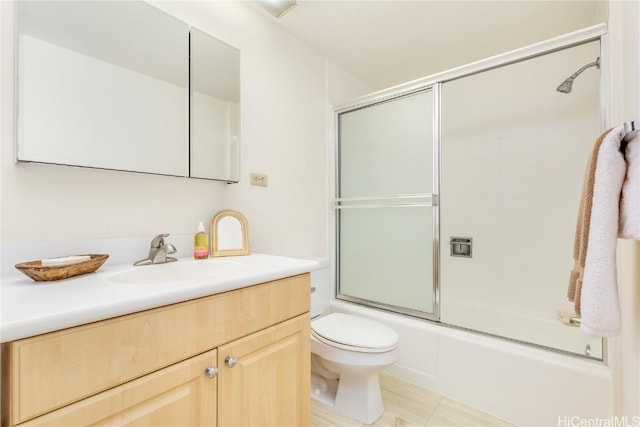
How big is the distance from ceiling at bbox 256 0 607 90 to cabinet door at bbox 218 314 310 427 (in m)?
1.71

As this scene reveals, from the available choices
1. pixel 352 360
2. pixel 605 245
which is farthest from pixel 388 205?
pixel 605 245

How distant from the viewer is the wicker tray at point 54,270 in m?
0.79

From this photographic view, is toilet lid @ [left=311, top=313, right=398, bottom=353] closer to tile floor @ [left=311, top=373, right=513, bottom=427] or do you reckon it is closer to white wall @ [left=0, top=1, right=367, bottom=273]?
tile floor @ [left=311, top=373, right=513, bottom=427]

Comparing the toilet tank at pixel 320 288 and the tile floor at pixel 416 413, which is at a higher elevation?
the toilet tank at pixel 320 288

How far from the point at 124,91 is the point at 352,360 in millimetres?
1531

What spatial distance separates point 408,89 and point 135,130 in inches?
64.1

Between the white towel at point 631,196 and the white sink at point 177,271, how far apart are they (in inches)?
42.2

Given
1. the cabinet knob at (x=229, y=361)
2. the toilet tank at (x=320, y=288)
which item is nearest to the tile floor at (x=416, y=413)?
the toilet tank at (x=320, y=288)

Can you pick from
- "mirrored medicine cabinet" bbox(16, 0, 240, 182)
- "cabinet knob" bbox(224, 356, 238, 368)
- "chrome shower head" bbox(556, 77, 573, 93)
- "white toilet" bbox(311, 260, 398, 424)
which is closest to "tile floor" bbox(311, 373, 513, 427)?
"white toilet" bbox(311, 260, 398, 424)

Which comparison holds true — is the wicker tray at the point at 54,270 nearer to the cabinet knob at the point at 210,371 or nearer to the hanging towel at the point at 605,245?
the cabinet knob at the point at 210,371

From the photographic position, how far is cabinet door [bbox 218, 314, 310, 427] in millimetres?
845

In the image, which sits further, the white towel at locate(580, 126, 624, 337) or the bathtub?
the bathtub

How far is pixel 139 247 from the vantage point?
1.15m

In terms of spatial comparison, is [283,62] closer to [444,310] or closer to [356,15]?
[356,15]
